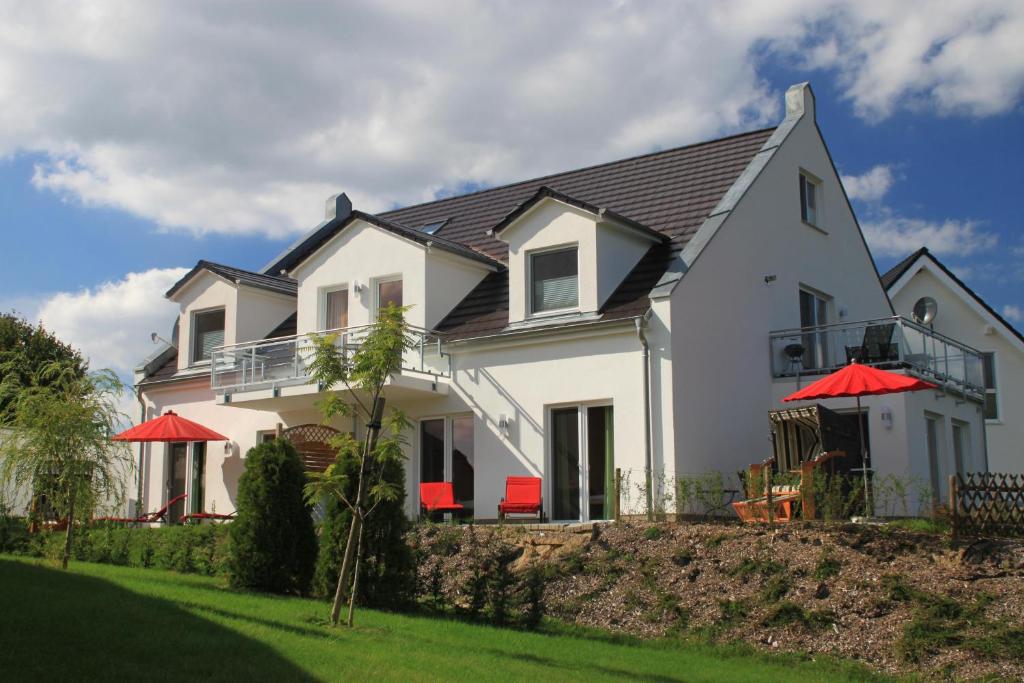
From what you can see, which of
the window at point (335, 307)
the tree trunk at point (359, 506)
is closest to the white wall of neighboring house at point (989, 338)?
the window at point (335, 307)

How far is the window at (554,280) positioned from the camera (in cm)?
2048

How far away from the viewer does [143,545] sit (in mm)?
17875

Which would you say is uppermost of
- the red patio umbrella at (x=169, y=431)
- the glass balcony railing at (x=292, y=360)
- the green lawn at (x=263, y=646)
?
the glass balcony railing at (x=292, y=360)

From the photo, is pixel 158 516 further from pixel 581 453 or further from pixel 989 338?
pixel 989 338

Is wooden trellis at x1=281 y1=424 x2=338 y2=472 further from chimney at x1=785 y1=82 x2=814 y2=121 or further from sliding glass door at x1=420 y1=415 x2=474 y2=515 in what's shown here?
chimney at x1=785 y1=82 x2=814 y2=121

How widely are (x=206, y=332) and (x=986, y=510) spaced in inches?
726

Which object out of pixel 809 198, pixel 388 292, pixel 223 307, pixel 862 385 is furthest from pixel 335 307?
pixel 862 385

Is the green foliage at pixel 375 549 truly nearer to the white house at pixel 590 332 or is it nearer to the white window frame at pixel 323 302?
the white house at pixel 590 332

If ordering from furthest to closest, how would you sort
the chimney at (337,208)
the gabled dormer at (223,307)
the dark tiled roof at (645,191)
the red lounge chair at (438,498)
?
the chimney at (337,208), the gabled dormer at (223,307), the dark tiled roof at (645,191), the red lounge chair at (438,498)

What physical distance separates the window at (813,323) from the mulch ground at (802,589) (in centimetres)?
759

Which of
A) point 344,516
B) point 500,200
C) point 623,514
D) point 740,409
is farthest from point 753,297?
point 344,516

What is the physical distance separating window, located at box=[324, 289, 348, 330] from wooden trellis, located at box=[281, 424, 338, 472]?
8.42ft

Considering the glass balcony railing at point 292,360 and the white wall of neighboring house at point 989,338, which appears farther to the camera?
the white wall of neighboring house at point 989,338

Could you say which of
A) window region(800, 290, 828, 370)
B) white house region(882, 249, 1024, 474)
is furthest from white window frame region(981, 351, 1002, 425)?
window region(800, 290, 828, 370)
